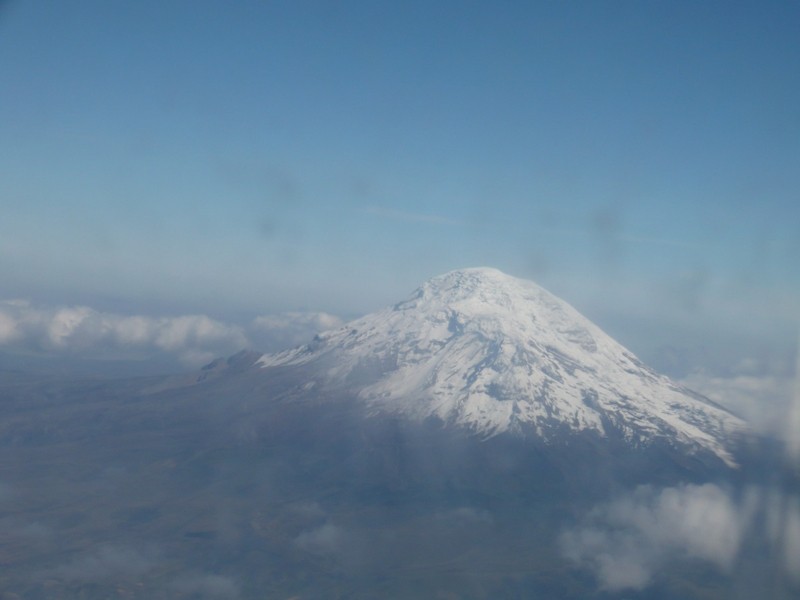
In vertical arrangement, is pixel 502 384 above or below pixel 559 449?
above

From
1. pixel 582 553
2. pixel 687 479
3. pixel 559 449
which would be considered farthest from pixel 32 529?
pixel 687 479

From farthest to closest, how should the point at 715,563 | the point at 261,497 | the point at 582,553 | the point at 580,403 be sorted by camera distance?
1. the point at 580,403
2. the point at 261,497
3. the point at 582,553
4. the point at 715,563

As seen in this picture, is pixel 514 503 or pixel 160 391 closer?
pixel 514 503

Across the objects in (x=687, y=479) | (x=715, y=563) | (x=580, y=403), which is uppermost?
(x=580, y=403)

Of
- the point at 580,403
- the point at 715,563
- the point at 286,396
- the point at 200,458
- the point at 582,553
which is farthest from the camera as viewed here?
the point at 286,396

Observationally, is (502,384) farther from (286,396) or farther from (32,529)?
(32,529)

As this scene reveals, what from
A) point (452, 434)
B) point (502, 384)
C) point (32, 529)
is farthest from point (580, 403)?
point (32, 529)

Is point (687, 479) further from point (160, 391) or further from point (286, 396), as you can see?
point (160, 391)
